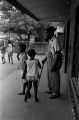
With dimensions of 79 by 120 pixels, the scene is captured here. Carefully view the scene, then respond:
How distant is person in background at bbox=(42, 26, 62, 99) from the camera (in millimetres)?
3183

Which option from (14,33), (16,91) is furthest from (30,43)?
(16,91)

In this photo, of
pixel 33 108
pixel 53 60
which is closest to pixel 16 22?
pixel 53 60

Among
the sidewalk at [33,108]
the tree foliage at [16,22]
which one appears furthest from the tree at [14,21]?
the sidewalk at [33,108]

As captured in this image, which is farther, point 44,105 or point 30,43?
point 30,43

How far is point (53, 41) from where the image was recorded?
321 centimetres

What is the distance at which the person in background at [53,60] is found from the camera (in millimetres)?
3183

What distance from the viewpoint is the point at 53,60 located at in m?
3.34

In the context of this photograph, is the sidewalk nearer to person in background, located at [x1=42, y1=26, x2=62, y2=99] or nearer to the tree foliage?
person in background, located at [x1=42, y1=26, x2=62, y2=99]

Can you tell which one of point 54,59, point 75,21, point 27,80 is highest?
point 75,21

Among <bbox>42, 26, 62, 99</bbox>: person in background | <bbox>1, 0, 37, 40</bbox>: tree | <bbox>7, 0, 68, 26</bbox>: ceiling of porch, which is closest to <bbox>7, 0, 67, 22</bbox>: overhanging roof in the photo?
<bbox>7, 0, 68, 26</bbox>: ceiling of porch

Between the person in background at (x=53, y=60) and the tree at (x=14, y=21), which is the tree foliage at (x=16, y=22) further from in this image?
the person in background at (x=53, y=60)

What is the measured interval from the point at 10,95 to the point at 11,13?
10.9 m

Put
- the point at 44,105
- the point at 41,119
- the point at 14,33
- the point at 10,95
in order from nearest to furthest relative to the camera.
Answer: the point at 41,119 < the point at 44,105 < the point at 10,95 < the point at 14,33

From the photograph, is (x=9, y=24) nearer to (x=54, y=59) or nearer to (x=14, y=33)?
(x=14, y=33)
